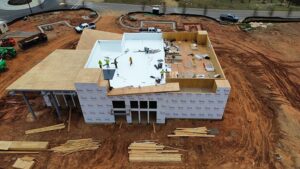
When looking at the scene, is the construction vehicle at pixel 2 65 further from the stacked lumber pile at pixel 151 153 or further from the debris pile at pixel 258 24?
the debris pile at pixel 258 24

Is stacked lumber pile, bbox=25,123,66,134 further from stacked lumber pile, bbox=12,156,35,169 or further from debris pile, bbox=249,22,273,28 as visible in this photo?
debris pile, bbox=249,22,273,28

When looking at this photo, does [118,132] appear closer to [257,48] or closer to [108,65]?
[108,65]

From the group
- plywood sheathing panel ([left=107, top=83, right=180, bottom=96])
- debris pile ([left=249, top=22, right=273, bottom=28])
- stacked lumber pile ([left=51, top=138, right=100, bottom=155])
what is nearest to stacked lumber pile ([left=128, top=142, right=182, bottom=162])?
stacked lumber pile ([left=51, top=138, right=100, bottom=155])

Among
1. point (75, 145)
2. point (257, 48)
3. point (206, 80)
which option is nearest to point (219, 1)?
point (257, 48)

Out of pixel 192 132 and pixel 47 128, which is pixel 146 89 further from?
pixel 47 128

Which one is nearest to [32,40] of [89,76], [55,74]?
[55,74]
